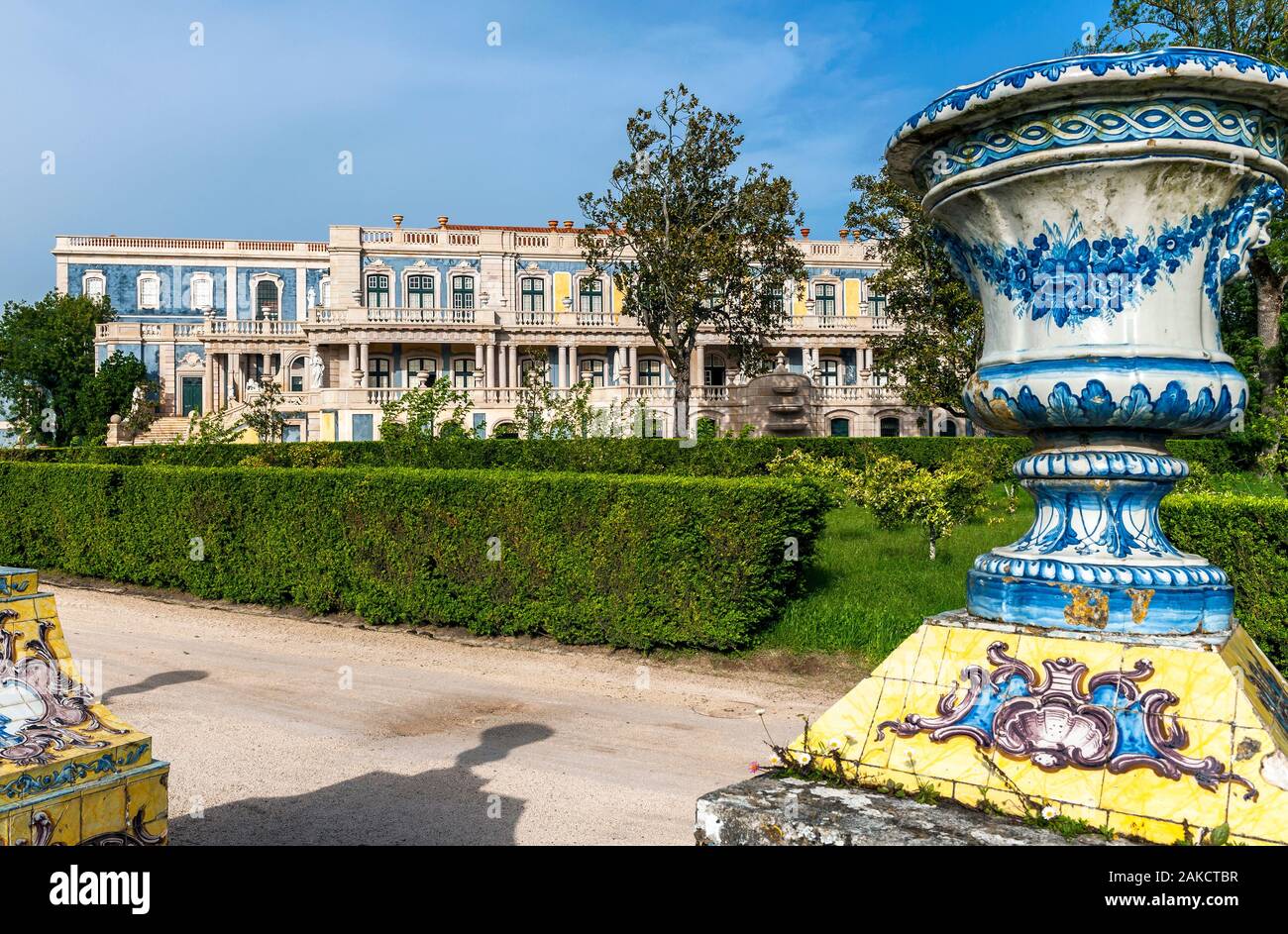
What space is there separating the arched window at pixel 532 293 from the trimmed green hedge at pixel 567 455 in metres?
23.1

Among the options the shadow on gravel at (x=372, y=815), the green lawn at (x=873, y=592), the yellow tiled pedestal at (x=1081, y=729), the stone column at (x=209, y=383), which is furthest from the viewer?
the stone column at (x=209, y=383)

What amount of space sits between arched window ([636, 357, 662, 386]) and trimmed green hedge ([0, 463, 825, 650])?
33.9 m

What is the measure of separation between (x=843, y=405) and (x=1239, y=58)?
37955 millimetres

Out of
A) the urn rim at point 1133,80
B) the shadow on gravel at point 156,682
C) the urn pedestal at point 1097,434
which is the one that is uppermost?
the urn rim at point 1133,80

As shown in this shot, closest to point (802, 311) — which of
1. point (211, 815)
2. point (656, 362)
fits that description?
point (656, 362)

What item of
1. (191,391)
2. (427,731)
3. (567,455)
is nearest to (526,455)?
(567,455)

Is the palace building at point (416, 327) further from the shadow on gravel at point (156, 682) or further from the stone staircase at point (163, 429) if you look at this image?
the shadow on gravel at point (156, 682)

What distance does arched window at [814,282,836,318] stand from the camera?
4725 cm

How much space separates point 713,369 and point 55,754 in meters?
44.0

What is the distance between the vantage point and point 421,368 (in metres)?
42.7

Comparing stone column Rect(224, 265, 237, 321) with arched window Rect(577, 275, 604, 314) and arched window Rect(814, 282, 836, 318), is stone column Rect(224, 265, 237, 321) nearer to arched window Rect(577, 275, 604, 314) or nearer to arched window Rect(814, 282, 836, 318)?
arched window Rect(577, 275, 604, 314)

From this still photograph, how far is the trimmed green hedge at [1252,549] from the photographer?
620 cm

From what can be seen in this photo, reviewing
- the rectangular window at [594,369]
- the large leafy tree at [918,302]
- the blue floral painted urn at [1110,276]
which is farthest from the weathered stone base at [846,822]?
the rectangular window at [594,369]

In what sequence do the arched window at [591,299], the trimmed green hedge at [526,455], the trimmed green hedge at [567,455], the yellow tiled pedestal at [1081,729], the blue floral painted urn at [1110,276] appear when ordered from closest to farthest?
the yellow tiled pedestal at [1081,729] < the blue floral painted urn at [1110,276] < the trimmed green hedge at [526,455] < the trimmed green hedge at [567,455] < the arched window at [591,299]
